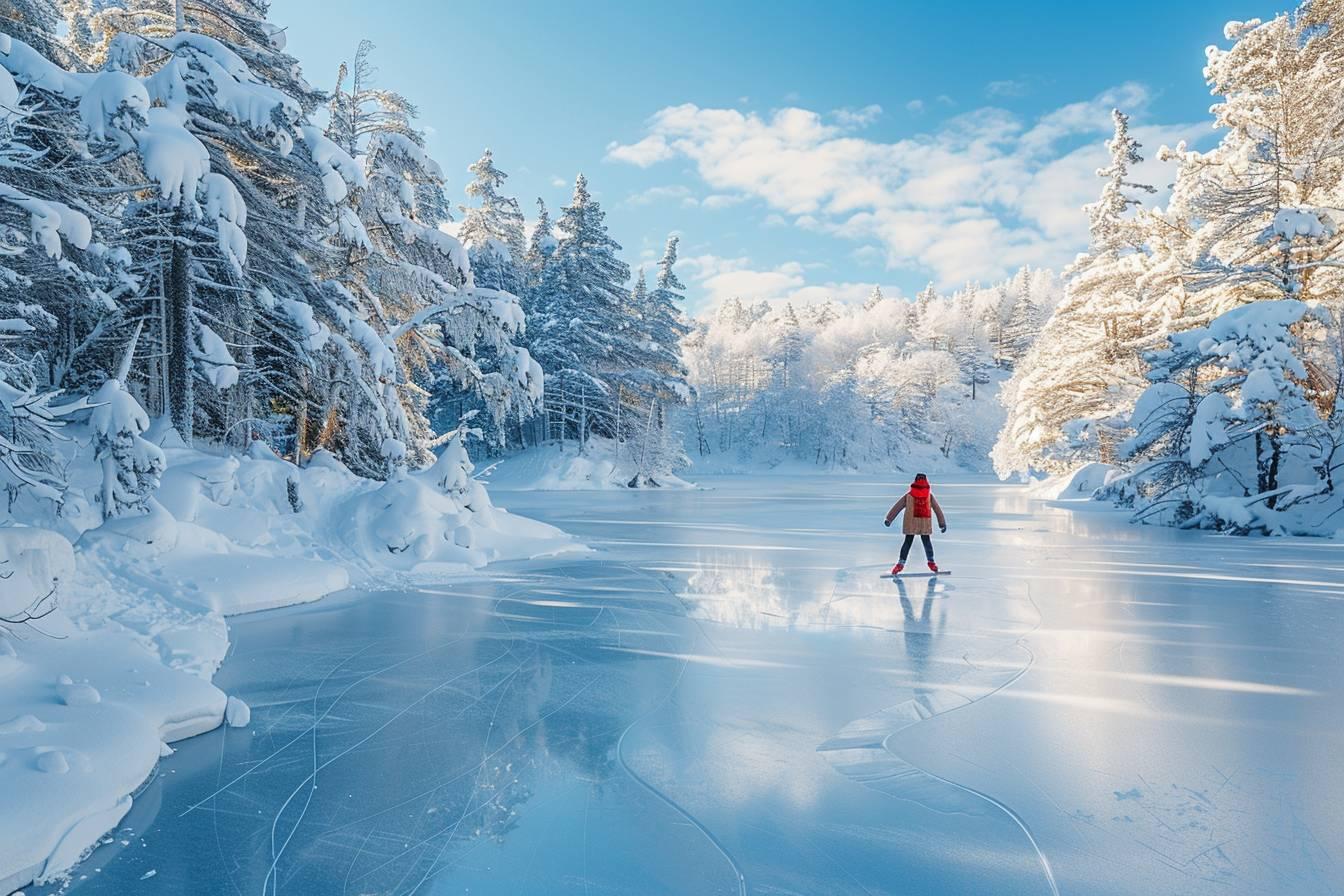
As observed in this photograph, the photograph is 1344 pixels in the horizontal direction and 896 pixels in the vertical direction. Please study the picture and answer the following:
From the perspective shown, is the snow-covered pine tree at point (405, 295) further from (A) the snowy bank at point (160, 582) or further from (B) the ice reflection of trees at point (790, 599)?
(B) the ice reflection of trees at point (790, 599)

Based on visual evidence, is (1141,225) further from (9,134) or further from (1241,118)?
(9,134)

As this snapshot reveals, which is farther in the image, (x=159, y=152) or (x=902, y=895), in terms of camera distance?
(x=159, y=152)

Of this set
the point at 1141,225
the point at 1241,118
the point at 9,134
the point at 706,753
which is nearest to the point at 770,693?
the point at 706,753

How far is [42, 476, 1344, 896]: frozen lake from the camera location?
9.23 feet

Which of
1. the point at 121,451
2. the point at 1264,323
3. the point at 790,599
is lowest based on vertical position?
the point at 790,599

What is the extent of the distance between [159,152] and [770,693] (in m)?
7.84

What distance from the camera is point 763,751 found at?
391 cm

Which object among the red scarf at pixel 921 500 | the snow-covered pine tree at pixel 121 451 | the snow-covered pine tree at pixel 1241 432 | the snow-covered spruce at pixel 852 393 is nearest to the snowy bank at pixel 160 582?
the snow-covered pine tree at pixel 121 451

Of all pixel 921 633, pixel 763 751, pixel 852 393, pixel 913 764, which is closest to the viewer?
pixel 913 764

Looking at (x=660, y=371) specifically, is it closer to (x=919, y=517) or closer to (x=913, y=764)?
(x=919, y=517)

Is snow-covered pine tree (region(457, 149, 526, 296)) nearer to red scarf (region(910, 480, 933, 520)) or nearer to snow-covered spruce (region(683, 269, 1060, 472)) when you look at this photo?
snow-covered spruce (region(683, 269, 1060, 472))

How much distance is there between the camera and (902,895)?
8.50ft

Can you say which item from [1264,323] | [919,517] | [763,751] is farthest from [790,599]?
[1264,323]

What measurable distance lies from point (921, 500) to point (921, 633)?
3.80 metres
